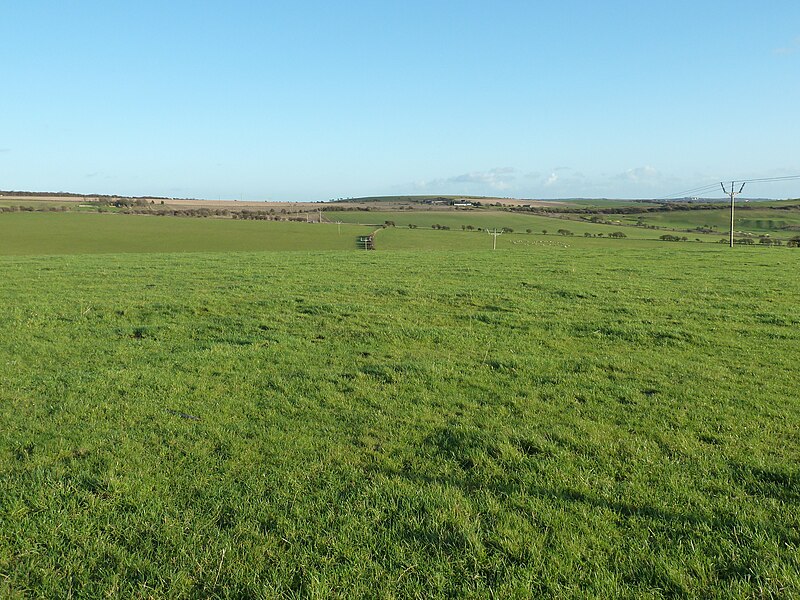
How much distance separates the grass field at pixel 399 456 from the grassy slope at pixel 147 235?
46.3 meters

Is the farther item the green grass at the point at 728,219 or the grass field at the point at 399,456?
the green grass at the point at 728,219

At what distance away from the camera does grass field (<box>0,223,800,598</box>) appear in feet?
13.5

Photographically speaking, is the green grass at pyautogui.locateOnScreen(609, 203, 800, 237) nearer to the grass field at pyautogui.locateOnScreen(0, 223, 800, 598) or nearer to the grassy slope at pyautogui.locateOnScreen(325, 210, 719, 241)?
the grassy slope at pyautogui.locateOnScreen(325, 210, 719, 241)

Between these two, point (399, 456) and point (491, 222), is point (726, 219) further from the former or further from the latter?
point (399, 456)

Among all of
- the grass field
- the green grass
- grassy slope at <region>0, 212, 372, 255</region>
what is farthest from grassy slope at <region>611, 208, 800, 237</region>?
the grass field

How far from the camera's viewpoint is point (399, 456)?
236 inches

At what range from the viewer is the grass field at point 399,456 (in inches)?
162

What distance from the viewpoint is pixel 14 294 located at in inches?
664

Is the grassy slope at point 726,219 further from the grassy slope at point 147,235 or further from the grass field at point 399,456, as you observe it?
the grass field at point 399,456

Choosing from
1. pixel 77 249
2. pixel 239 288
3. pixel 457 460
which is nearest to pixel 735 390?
pixel 457 460

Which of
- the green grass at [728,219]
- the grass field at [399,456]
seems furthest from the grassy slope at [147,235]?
the green grass at [728,219]

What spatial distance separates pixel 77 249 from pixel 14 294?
41299 mm

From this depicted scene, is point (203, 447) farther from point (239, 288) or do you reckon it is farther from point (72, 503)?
point (239, 288)

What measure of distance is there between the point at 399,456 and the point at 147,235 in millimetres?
69838
